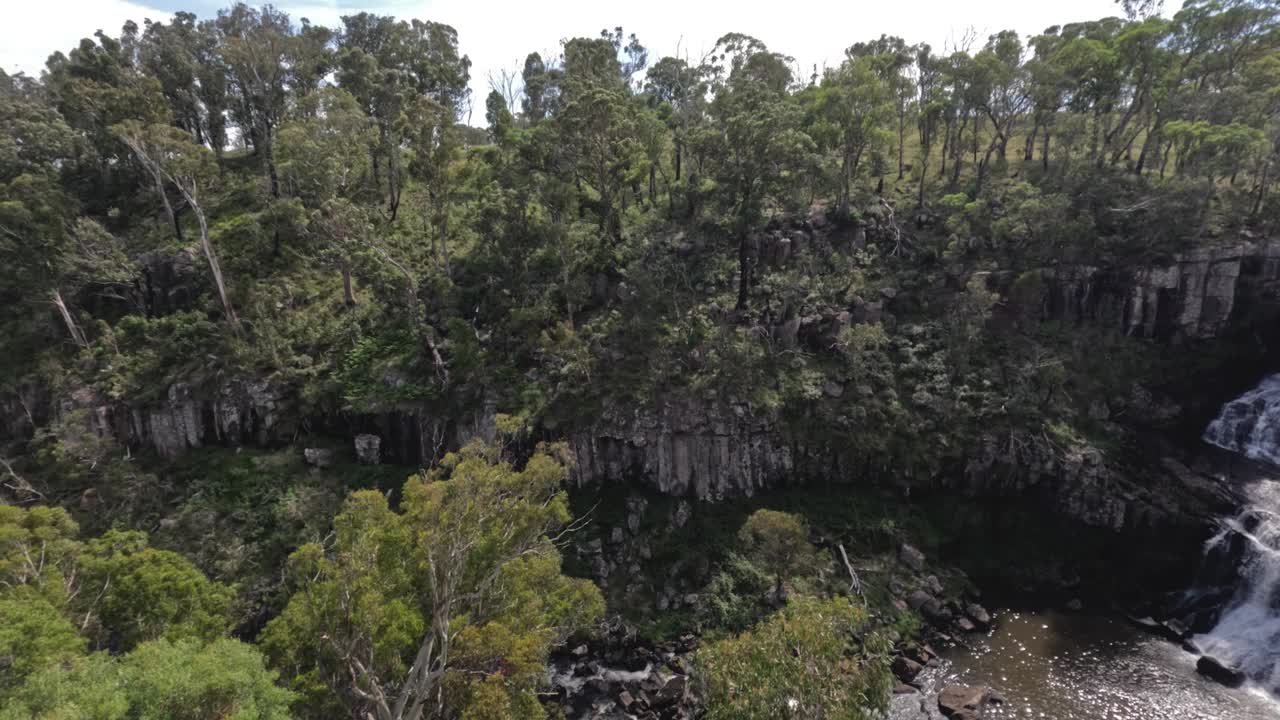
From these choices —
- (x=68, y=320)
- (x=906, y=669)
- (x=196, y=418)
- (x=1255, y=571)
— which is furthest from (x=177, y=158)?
(x=1255, y=571)

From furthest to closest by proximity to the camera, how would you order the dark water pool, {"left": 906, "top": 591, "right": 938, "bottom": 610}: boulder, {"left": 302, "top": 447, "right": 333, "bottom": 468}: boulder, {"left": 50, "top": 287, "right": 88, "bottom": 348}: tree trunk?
1. {"left": 50, "top": 287, "right": 88, "bottom": 348}: tree trunk
2. {"left": 302, "top": 447, "right": 333, "bottom": 468}: boulder
3. {"left": 906, "top": 591, "right": 938, "bottom": 610}: boulder
4. the dark water pool

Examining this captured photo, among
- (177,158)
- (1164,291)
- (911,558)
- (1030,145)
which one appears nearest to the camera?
(911,558)

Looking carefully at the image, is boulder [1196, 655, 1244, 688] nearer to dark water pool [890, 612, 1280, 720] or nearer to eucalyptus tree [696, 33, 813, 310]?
dark water pool [890, 612, 1280, 720]

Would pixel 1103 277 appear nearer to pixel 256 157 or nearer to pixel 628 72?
pixel 628 72

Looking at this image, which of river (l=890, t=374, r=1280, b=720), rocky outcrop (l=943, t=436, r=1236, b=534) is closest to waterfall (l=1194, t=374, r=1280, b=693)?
river (l=890, t=374, r=1280, b=720)

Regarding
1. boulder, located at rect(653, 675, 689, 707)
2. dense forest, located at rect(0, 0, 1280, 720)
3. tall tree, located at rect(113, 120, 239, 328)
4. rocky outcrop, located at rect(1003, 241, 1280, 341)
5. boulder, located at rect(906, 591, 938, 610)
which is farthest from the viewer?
rocky outcrop, located at rect(1003, 241, 1280, 341)

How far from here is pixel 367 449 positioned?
3275 centimetres

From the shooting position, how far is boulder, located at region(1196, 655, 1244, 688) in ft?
77.8

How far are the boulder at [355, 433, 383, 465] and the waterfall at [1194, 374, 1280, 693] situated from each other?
42824mm

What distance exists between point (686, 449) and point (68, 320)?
38.9 metres

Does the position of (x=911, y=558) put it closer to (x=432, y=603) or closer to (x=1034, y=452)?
(x=1034, y=452)

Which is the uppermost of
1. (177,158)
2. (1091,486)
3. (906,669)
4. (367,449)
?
(177,158)

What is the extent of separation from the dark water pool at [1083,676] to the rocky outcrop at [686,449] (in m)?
12.5

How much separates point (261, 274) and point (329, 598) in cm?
3040
